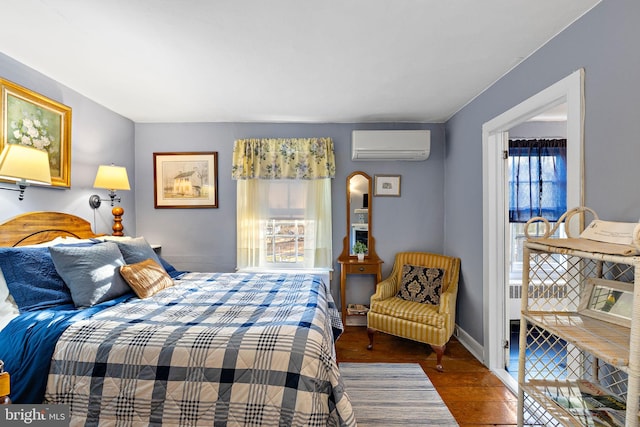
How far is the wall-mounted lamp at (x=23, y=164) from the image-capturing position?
6.30 ft

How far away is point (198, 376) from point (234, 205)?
2540mm

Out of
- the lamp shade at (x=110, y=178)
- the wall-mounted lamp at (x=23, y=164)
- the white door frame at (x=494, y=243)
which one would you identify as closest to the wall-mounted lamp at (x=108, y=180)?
the lamp shade at (x=110, y=178)

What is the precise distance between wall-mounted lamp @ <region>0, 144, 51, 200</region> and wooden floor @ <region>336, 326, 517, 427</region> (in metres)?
2.81

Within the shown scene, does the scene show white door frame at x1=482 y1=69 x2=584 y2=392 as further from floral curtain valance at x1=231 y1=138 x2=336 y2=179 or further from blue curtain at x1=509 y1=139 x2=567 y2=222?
floral curtain valance at x1=231 y1=138 x2=336 y2=179

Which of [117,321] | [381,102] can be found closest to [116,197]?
[117,321]

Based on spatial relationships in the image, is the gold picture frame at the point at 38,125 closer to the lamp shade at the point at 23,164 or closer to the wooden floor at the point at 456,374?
the lamp shade at the point at 23,164

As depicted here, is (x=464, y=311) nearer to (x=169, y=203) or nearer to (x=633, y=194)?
(x=633, y=194)

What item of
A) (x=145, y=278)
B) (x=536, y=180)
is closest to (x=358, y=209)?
(x=536, y=180)

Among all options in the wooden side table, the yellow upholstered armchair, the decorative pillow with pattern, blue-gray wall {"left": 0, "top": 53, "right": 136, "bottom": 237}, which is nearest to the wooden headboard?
blue-gray wall {"left": 0, "top": 53, "right": 136, "bottom": 237}

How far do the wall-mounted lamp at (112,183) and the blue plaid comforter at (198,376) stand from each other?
1.69 meters

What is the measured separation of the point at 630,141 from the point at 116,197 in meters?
4.24

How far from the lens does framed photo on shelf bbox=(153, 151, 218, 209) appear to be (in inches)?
147

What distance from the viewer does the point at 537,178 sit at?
3564mm

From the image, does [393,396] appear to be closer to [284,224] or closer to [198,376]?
[198,376]
